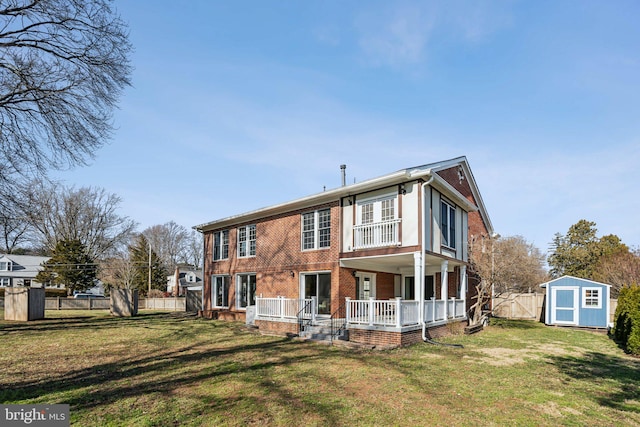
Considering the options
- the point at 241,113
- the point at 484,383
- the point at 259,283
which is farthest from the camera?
the point at 259,283

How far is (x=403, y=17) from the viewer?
12602mm

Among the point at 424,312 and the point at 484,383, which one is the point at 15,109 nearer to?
the point at 424,312

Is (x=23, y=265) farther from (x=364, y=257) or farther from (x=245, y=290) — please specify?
(x=364, y=257)

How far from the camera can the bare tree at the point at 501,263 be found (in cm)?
1702

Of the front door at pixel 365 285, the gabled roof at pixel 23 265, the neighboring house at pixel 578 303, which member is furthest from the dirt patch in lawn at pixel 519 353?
the gabled roof at pixel 23 265

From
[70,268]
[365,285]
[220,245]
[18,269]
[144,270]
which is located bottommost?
[18,269]

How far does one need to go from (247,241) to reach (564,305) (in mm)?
16566

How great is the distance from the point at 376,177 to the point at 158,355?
889 centimetres

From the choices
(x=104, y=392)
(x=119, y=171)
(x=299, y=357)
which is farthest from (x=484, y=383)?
(x=119, y=171)

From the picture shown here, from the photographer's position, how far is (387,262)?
1608cm

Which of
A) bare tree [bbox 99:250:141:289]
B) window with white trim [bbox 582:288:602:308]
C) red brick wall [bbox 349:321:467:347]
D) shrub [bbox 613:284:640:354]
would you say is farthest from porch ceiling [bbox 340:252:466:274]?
bare tree [bbox 99:250:141:289]

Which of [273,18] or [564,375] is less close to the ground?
[273,18]

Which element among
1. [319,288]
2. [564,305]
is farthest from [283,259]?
[564,305]

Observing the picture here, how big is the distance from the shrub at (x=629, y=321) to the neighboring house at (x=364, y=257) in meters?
5.43
